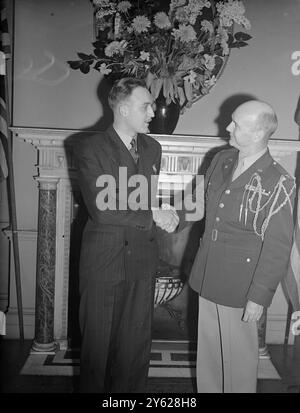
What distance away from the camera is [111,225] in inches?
58.2

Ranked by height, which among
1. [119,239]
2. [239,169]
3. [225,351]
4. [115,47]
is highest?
[115,47]

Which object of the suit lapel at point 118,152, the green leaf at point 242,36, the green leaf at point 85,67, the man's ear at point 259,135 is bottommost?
the suit lapel at point 118,152

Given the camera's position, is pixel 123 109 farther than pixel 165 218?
No

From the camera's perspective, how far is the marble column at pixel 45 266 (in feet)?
7.06

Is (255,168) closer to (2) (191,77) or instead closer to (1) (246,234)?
(1) (246,234)

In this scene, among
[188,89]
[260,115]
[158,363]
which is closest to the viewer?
[260,115]

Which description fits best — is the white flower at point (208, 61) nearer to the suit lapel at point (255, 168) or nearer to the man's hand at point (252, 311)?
the suit lapel at point (255, 168)

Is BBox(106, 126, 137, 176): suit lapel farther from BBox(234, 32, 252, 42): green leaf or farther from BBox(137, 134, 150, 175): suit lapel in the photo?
BBox(234, 32, 252, 42): green leaf

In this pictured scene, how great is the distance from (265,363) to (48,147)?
5.09ft

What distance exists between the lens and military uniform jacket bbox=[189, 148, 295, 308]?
4.47 ft

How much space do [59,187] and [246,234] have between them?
1119 millimetres

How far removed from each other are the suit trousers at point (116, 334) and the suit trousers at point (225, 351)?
213mm

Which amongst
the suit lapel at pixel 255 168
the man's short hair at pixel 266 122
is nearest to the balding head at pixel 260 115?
the man's short hair at pixel 266 122

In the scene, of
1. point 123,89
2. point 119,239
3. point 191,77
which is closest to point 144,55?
point 191,77
